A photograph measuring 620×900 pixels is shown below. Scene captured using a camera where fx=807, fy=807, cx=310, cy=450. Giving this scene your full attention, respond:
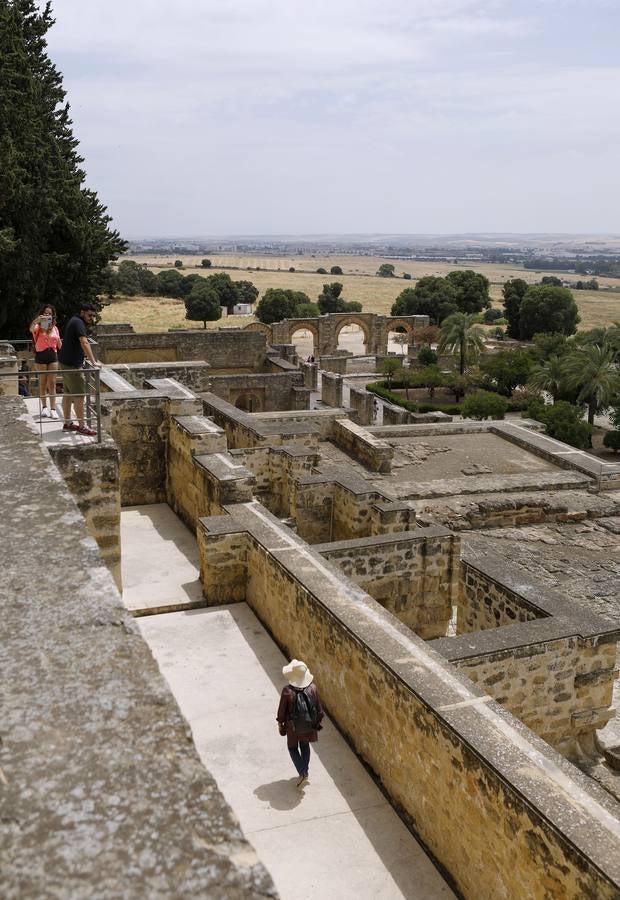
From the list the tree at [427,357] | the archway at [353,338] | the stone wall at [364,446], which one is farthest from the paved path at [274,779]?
the archway at [353,338]

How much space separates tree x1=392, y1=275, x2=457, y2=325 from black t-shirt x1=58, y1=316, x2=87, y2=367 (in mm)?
60735

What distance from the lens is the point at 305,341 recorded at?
69438mm

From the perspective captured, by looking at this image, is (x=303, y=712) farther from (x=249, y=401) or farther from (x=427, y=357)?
(x=427, y=357)

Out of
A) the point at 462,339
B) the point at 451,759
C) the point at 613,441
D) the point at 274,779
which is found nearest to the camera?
the point at 451,759

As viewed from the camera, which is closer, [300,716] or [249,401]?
[300,716]

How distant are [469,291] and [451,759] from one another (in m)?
68.8

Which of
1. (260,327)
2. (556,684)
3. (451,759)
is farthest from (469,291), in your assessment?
(451,759)

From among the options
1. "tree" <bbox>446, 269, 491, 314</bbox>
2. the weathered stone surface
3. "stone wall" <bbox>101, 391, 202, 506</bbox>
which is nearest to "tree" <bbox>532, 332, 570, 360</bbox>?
"tree" <bbox>446, 269, 491, 314</bbox>

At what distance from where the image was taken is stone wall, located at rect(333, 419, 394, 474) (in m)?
15.5

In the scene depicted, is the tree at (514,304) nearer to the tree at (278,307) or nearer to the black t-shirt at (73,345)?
the tree at (278,307)

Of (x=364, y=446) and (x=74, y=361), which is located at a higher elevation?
(x=74, y=361)

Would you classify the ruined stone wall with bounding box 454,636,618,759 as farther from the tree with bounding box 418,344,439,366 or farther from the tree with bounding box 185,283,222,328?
the tree with bounding box 185,283,222,328

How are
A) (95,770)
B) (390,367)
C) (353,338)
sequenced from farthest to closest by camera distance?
(353,338), (390,367), (95,770)

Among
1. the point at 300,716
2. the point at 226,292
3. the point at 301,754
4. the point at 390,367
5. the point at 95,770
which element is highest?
the point at 95,770
